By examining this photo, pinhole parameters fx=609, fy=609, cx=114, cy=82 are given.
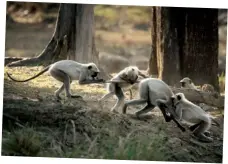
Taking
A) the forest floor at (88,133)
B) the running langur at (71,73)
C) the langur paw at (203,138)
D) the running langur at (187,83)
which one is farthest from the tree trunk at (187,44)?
the running langur at (71,73)

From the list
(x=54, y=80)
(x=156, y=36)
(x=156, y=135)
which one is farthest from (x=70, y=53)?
(x=156, y=135)

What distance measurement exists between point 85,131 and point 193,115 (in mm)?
1895

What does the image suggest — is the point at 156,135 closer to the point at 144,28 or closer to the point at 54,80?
the point at 54,80

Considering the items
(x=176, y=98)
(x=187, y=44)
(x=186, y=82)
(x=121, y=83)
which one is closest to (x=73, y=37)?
(x=121, y=83)

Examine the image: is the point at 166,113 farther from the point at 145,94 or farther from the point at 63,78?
the point at 63,78

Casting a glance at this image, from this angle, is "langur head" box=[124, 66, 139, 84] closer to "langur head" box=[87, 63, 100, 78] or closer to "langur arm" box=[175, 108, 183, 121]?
"langur head" box=[87, 63, 100, 78]

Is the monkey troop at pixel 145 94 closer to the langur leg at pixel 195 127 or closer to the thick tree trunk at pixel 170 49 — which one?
the langur leg at pixel 195 127

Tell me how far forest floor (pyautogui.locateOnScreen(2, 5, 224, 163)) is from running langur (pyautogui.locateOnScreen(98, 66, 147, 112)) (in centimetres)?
22

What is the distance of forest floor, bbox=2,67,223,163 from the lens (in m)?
10.1

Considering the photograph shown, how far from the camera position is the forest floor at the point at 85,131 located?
10.1m

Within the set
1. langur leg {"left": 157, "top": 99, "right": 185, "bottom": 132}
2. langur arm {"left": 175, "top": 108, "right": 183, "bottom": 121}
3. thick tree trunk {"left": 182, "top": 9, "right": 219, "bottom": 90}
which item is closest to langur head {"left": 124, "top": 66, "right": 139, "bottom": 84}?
langur leg {"left": 157, "top": 99, "right": 185, "bottom": 132}

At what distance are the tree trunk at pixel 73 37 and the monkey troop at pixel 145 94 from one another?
102 centimetres

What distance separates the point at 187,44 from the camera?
11.9 meters

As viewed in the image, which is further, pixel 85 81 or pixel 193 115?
pixel 85 81
